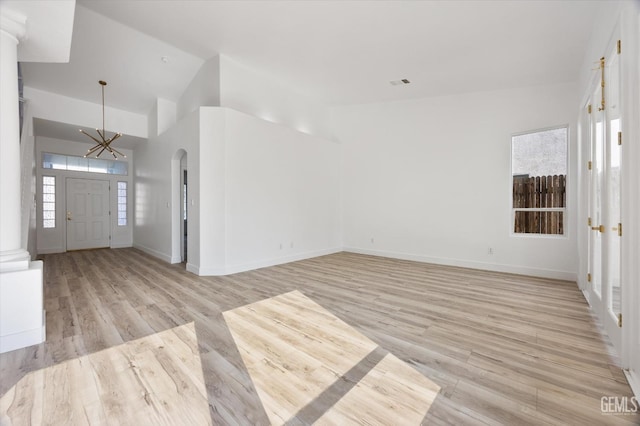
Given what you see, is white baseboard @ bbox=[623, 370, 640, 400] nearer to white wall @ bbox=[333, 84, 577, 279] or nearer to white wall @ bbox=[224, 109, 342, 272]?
white wall @ bbox=[333, 84, 577, 279]

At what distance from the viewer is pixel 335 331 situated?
8.51ft

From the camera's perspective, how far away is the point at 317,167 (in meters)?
6.68

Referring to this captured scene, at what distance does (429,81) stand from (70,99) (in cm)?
785

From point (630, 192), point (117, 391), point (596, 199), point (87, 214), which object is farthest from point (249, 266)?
point (87, 214)

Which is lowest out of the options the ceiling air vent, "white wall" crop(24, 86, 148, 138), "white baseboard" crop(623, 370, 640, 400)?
"white baseboard" crop(623, 370, 640, 400)

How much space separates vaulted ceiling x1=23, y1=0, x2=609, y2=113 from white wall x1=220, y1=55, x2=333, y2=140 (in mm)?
238

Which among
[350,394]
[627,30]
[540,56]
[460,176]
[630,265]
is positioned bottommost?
[350,394]

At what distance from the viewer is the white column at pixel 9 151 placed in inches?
90.6

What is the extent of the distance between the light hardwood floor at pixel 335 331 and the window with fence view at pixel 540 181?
116 centimetres

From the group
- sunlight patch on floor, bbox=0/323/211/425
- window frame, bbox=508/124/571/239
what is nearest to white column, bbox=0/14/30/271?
sunlight patch on floor, bbox=0/323/211/425

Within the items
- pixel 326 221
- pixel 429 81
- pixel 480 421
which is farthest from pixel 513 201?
pixel 480 421

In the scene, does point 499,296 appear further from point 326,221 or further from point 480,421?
point 326,221

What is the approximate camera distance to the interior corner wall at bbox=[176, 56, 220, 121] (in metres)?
5.11

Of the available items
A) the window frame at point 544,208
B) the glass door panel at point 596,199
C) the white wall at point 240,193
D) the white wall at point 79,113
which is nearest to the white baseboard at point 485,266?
the window frame at point 544,208
